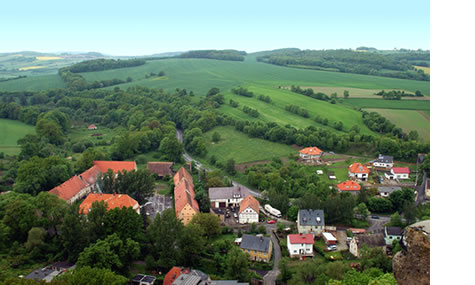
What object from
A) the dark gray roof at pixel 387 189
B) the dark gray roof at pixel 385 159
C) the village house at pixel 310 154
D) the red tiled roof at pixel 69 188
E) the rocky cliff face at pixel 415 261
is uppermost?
the rocky cliff face at pixel 415 261

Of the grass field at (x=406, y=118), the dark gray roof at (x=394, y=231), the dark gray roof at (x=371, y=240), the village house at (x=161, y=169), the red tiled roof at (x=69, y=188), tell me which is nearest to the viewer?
the dark gray roof at (x=371, y=240)

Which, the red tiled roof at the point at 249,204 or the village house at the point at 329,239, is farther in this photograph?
the red tiled roof at the point at 249,204

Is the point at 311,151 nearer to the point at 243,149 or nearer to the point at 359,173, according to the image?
the point at 359,173

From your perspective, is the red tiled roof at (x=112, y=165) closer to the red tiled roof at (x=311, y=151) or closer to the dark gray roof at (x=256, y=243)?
the dark gray roof at (x=256, y=243)

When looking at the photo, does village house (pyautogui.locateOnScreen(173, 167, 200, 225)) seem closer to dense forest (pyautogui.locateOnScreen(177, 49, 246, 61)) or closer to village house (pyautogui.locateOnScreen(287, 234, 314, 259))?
village house (pyautogui.locateOnScreen(287, 234, 314, 259))

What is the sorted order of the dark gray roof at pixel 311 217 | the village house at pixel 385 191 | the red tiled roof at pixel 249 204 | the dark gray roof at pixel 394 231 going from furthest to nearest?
1. the village house at pixel 385 191
2. the red tiled roof at pixel 249 204
3. the dark gray roof at pixel 311 217
4. the dark gray roof at pixel 394 231

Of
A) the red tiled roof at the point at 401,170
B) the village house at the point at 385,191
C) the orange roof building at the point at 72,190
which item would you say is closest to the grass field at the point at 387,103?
the red tiled roof at the point at 401,170

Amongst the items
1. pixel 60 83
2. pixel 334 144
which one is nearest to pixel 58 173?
pixel 334 144
